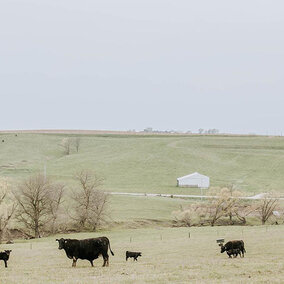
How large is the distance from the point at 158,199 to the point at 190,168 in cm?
4229

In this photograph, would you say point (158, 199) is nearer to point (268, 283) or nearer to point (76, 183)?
point (76, 183)

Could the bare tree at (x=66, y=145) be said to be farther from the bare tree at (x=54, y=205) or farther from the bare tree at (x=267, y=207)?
the bare tree at (x=267, y=207)

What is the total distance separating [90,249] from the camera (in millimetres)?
26406

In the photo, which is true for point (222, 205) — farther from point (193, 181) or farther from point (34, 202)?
point (193, 181)

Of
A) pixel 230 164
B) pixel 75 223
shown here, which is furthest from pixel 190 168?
pixel 75 223

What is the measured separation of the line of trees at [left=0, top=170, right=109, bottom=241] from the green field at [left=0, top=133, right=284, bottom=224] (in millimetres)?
5458

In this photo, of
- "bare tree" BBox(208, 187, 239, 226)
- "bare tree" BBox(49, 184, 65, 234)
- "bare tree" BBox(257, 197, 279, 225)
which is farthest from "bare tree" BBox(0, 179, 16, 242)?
"bare tree" BBox(257, 197, 279, 225)

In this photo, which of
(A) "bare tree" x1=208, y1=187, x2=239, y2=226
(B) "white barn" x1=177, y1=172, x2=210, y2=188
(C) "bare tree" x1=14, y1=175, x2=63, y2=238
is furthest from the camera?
(B) "white barn" x1=177, y1=172, x2=210, y2=188

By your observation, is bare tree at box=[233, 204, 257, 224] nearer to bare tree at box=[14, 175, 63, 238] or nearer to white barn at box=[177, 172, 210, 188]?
white barn at box=[177, 172, 210, 188]

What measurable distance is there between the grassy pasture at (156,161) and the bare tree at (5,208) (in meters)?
38.6

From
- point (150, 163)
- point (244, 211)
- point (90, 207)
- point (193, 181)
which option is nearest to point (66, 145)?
point (150, 163)


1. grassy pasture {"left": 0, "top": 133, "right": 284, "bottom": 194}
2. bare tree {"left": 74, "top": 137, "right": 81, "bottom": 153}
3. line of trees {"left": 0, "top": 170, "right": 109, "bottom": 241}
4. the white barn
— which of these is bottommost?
line of trees {"left": 0, "top": 170, "right": 109, "bottom": 241}

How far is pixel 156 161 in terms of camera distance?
5546 inches

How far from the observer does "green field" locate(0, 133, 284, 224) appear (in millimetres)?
100562
